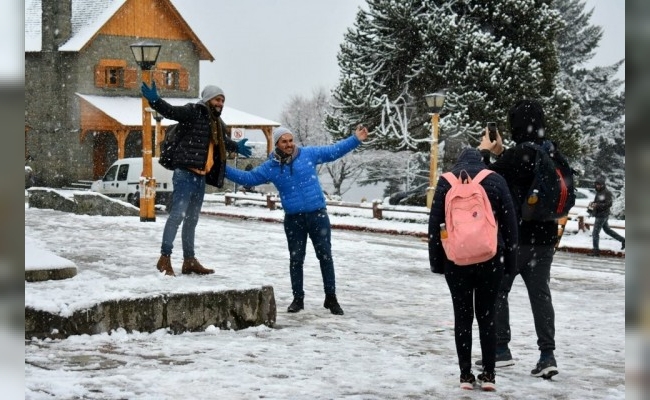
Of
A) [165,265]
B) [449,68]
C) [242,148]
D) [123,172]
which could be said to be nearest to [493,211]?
[242,148]

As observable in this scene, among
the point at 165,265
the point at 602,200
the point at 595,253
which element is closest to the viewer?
the point at 165,265

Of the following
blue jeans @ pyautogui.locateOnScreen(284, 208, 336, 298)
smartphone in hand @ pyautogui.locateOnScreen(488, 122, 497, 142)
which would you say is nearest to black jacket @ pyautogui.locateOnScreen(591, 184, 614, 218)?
blue jeans @ pyautogui.locateOnScreen(284, 208, 336, 298)

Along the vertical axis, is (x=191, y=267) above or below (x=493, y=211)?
below

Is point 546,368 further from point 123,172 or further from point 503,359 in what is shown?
point 123,172

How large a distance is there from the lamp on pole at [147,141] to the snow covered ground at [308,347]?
738 centimetres

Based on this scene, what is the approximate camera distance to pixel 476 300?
17.3ft

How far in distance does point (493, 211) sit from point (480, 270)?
362 mm

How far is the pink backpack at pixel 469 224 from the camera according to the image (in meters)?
4.98

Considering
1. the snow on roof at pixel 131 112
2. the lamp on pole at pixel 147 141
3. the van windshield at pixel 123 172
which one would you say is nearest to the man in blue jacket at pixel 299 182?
the lamp on pole at pixel 147 141

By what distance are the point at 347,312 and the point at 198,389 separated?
349 cm

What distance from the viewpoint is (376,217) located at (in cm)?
2741

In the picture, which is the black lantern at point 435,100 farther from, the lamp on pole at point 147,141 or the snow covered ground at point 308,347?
the snow covered ground at point 308,347

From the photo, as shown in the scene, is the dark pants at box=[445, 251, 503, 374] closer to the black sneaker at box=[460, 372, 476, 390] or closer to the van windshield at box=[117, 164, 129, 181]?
the black sneaker at box=[460, 372, 476, 390]

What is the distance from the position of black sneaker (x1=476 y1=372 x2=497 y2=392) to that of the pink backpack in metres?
0.76
